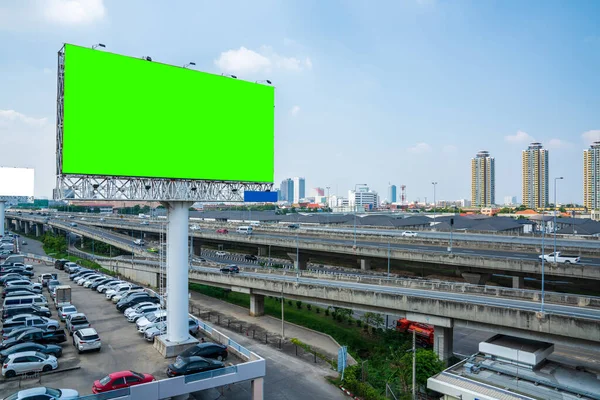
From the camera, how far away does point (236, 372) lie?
18281 millimetres

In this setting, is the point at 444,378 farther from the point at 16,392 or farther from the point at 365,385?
the point at 16,392

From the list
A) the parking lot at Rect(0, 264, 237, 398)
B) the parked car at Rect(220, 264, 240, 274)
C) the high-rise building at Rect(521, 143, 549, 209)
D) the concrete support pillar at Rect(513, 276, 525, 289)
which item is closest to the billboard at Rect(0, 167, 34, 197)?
the parked car at Rect(220, 264, 240, 274)

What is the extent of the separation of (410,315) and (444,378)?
7565 mm

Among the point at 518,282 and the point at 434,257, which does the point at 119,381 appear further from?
the point at 518,282

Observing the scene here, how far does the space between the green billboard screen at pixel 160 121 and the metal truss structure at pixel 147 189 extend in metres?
0.43

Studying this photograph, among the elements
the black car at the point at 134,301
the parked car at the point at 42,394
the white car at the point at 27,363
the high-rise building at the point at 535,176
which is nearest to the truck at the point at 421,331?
the black car at the point at 134,301

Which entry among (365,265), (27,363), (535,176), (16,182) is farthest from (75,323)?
(535,176)

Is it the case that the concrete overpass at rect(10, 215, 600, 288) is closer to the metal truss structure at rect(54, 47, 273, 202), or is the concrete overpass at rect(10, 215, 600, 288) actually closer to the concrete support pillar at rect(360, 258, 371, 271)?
the concrete support pillar at rect(360, 258, 371, 271)

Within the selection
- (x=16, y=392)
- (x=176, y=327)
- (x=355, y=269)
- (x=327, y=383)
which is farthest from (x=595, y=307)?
(x=355, y=269)

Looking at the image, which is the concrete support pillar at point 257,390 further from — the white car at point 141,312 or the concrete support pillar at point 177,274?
the white car at point 141,312

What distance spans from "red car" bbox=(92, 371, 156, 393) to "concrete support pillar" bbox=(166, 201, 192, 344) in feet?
14.2

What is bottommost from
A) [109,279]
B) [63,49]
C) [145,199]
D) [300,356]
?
[300,356]

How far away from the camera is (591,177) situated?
148m

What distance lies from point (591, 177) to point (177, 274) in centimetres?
16714
